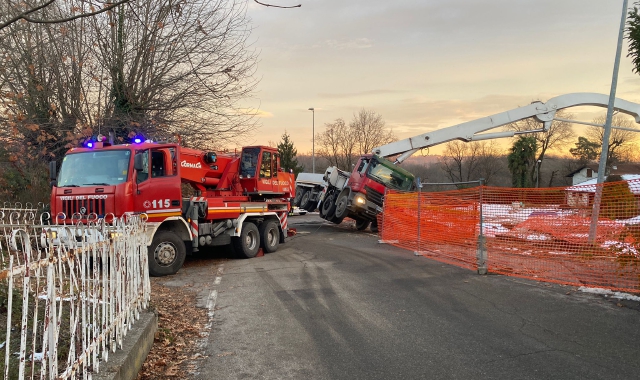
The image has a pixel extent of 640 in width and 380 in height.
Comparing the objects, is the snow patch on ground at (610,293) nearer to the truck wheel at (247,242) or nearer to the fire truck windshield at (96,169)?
the truck wheel at (247,242)

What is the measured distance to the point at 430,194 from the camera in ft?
46.8

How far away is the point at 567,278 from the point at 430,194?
5886mm

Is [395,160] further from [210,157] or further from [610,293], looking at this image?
[610,293]

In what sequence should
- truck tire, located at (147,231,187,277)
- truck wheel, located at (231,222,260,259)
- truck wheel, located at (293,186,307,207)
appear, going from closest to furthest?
truck tire, located at (147,231,187,277) < truck wheel, located at (231,222,260,259) < truck wheel, located at (293,186,307,207)

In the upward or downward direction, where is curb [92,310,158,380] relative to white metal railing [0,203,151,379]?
downward

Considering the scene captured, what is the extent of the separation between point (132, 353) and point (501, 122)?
18.5 m

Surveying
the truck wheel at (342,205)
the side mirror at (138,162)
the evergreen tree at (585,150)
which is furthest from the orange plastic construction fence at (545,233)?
the evergreen tree at (585,150)

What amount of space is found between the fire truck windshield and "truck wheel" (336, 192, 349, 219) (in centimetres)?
1080

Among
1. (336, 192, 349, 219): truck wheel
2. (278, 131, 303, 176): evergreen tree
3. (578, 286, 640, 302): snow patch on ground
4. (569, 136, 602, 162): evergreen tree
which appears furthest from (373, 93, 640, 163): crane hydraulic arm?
(569, 136, 602, 162): evergreen tree

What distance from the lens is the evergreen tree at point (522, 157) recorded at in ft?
213

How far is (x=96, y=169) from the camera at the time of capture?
10.7 metres

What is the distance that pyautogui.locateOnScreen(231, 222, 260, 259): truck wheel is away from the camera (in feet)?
43.4

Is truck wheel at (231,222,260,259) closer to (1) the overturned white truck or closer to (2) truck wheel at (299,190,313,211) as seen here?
(1) the overturned white truck

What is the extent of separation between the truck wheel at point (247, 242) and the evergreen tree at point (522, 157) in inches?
2296
